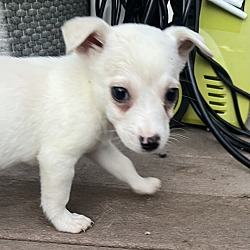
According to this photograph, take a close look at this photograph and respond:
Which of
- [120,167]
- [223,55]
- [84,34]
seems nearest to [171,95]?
[84,34]

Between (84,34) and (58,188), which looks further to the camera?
(58,188)

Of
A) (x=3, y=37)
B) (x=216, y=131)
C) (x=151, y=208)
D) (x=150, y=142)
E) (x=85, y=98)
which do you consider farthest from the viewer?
(x=3, y=37)

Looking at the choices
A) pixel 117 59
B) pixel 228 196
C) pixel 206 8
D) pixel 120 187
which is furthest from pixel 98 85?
pixel 206 8

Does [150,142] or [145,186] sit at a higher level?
[150,142]

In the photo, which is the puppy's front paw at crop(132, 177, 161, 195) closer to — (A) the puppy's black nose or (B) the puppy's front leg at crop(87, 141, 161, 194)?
(B) the puppy's front leg at crop(87, 141, 161, 194)

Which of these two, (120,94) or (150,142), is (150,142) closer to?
(150,142)

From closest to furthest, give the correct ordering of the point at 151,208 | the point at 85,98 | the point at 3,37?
1. the point at 85,98
2. the point at 151,208
3. the point at 3,37

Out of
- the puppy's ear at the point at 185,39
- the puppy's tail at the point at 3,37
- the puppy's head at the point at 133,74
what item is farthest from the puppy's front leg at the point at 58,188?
the puppy's tail at the point at 3,37

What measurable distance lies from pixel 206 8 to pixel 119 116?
2.70 feet

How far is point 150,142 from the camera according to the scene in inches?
44.6

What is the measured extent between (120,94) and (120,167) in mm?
330

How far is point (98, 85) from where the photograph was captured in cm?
122

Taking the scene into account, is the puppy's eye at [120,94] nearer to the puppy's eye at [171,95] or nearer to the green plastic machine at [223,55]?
the puppy's eye at [171,95]

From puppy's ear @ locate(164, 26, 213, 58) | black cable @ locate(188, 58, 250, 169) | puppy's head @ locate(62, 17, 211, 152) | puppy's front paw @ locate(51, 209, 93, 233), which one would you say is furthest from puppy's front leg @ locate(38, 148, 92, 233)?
black cable @ locate(188, 58, 250, 169)
